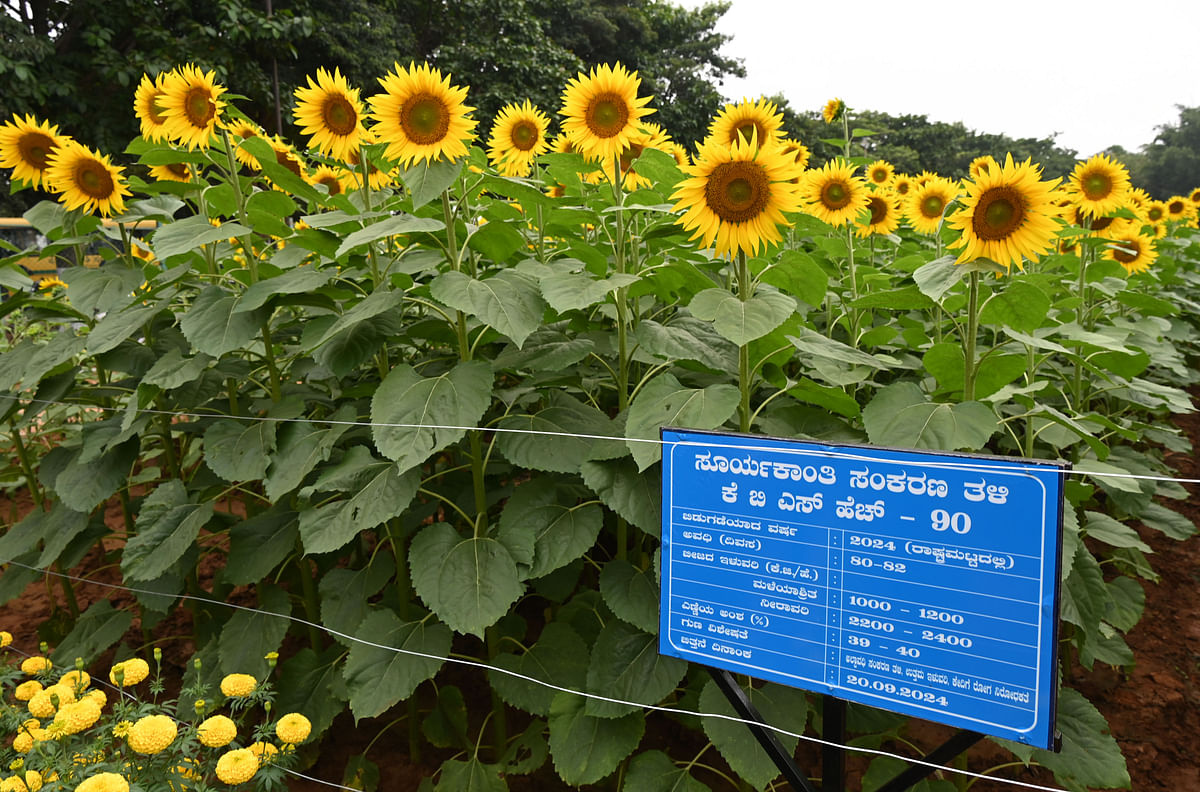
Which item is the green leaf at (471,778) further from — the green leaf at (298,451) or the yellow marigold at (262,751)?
the green leaf at (298,451)

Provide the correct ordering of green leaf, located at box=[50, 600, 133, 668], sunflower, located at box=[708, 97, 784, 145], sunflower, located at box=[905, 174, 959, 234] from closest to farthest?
sunflower, located at box=[708, 97, 784, 145] → green leaf, located at box=[50, 600, 133, 668] → sunflower, located at box=[905, 174, 959, 234]

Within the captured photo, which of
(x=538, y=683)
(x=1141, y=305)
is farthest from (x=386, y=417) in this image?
(x=1141, y=305)

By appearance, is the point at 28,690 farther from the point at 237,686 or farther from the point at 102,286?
the point at 102,286

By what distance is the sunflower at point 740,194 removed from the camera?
5.57ft

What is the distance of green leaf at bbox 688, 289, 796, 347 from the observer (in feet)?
5.27

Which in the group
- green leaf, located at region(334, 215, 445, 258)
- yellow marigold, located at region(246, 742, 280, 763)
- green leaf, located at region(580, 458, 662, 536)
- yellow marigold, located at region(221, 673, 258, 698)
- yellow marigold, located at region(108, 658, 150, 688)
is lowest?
yellow marigold, located at region(246, 742, 280, 763)

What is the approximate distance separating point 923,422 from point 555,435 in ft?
3.12

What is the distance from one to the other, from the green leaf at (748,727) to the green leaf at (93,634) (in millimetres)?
2254

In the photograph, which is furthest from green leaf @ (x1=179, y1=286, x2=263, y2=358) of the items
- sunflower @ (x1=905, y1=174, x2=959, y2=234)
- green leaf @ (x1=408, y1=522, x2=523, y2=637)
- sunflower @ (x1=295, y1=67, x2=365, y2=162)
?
sunflower @ (x1=905, y1=174, x2=959, y2=234)

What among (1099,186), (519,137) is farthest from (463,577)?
(1099,186)

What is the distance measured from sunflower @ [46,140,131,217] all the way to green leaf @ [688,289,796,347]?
2162 mm

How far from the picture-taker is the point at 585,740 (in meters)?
1.97

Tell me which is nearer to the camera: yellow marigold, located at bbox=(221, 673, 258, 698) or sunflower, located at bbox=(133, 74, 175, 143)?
yellow marigold, located at bbox=(221, 673, 258, 698)

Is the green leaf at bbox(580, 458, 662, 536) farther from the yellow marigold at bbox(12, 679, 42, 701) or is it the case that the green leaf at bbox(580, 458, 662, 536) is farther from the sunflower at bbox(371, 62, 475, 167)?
the yellow marigold at bbox(12, 679, 42, 701)
